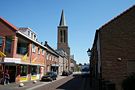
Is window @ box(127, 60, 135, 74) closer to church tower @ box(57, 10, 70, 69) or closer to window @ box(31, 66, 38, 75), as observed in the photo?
window @ box(31, 66, 38, 75)

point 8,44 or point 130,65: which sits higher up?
point 8,44

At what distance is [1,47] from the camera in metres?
28.1

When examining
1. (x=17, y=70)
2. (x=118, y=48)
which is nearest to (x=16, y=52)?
(x=17, y=70)

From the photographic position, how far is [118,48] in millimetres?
23531

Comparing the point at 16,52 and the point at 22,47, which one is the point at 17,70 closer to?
the point at 16,52

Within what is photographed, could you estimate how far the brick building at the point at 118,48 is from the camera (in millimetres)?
23016

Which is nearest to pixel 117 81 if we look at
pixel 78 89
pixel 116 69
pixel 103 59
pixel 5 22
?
pixel 116 69

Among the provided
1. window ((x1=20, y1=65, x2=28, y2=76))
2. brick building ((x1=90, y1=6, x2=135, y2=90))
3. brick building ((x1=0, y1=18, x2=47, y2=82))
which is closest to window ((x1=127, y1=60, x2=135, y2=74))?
brick building ((x1=90, y1=6, x2=135, y2=90))

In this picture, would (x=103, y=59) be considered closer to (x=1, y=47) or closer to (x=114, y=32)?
(x=114, y=32)

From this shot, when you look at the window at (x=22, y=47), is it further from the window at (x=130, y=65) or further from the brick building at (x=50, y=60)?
the window at (x=130, y=65)

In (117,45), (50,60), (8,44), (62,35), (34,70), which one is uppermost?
(62,35)

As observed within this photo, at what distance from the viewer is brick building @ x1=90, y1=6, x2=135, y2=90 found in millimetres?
23016

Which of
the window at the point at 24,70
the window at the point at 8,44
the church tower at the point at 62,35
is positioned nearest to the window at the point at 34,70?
the window at the point at 24,70

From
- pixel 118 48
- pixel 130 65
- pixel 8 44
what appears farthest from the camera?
pixel 8 44
